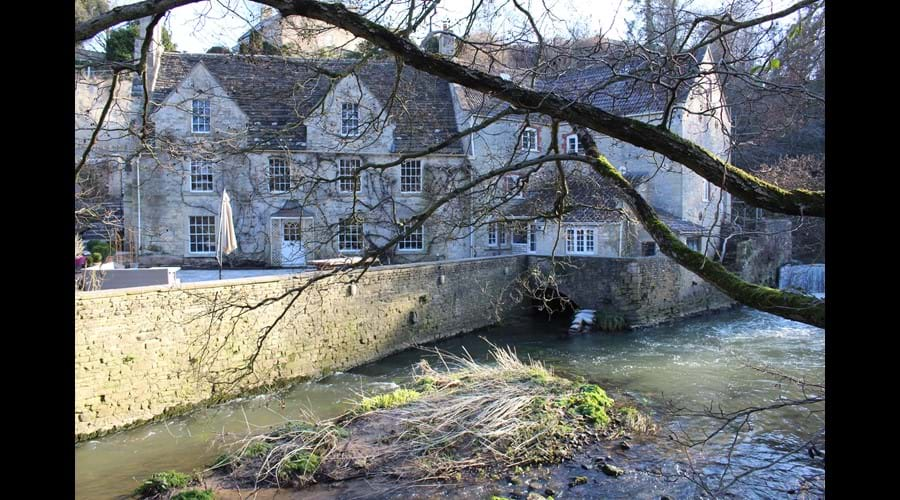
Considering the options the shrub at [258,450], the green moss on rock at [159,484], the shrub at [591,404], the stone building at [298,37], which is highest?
the stone building at [298,37]

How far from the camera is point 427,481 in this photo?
9.14 m

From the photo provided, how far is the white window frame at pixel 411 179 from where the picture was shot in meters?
26.0

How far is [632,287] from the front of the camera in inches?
889

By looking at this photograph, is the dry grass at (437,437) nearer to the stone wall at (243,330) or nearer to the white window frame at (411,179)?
the stone wall at (243,330)

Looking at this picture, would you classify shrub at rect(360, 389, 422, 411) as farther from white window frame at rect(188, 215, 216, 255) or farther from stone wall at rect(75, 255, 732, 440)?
white window frame at rect(188, 215, 216, 255)

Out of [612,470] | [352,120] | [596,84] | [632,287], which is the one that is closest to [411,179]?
[632,287]

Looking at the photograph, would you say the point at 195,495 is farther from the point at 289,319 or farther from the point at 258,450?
the point at 289,319

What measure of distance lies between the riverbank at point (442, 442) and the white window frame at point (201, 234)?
15.3 m

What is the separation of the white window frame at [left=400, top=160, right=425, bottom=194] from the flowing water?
6923 millimetres

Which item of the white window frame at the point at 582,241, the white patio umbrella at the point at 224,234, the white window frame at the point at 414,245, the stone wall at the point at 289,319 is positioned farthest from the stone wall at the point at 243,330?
the white window frame at the point at 582,241

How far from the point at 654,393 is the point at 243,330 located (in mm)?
8764

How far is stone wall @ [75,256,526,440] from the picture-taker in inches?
445
